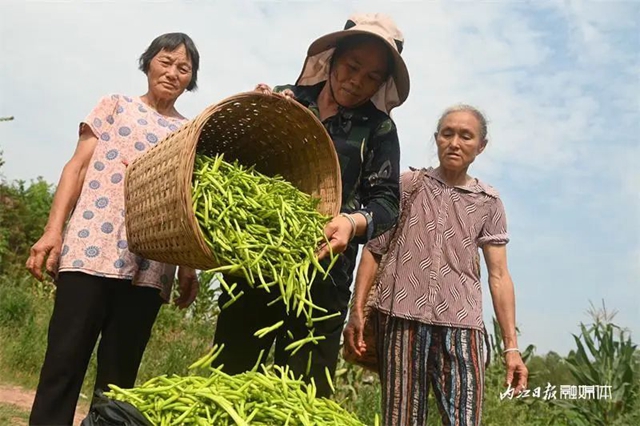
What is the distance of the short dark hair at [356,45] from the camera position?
2.53 metres

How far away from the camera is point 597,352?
19.2 feet

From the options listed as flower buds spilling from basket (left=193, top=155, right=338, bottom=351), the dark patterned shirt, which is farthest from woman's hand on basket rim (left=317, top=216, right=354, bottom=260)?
the dark patterned shirt

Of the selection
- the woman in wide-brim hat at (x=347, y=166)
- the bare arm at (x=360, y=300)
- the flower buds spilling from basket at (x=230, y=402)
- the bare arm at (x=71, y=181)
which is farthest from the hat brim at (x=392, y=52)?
the flower buds spilling from basket at (x=230, y=402)

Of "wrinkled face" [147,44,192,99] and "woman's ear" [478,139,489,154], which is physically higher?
"wrinkled face" [147,44,192,99]

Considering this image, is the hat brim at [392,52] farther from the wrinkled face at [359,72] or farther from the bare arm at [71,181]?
the bare arm at [71,181]

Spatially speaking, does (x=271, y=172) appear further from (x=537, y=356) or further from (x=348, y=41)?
(x=537, y=356)

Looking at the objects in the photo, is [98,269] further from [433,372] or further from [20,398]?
[20,398]

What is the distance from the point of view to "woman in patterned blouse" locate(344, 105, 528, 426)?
9.19ft

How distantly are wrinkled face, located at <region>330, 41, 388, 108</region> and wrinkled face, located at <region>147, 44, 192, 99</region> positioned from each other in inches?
27.1

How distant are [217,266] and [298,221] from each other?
0.33 metres

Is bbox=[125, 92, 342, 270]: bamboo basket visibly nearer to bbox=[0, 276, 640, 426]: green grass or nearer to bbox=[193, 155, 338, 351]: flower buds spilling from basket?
bbox=[193, 155, 338, 351]: flower buds spilling from basket

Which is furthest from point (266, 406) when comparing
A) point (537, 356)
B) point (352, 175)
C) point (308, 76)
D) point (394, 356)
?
point (537, 356)

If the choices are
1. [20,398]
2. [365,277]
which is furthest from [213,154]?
[20,398]

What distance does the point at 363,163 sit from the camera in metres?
2.59
